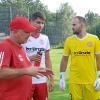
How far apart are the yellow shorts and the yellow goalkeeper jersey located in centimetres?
8

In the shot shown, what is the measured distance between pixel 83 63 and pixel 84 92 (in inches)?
21.0

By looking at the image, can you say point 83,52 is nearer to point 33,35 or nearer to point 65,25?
point 33,35

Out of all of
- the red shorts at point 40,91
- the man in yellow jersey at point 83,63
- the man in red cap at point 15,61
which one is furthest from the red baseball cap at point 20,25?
the man in yellow jersey at point 83,63

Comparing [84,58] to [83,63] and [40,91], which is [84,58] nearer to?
[83,63]

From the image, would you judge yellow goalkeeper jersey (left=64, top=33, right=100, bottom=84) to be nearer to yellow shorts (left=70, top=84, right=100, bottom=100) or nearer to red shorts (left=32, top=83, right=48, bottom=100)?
yellow shorts (left=70, top=84, right=100, bottom=100)

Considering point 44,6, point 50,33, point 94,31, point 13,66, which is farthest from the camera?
point 44,6

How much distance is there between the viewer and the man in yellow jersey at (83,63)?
23.7 ft

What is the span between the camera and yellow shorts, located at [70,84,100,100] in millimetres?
7172

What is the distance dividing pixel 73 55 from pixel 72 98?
79cm

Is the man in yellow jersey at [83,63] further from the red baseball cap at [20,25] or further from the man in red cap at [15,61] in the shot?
the red baseball cap at [20,25]

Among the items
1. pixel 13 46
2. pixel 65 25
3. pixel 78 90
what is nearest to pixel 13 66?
pixel 13 46

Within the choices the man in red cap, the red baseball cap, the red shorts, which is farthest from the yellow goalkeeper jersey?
the red baseball cap

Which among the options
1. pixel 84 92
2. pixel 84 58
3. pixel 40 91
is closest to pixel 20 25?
pixel 40 91

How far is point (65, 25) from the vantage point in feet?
162
